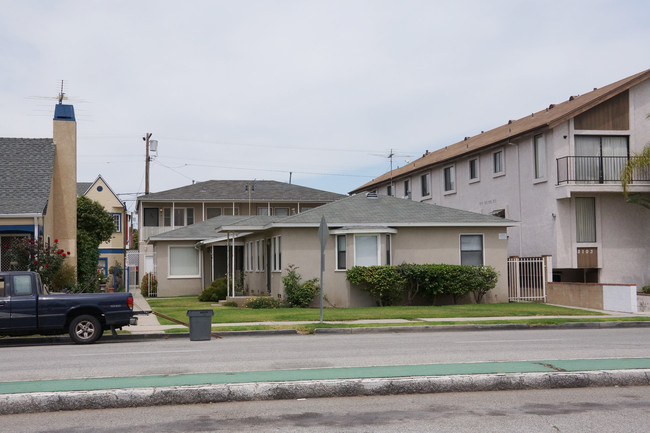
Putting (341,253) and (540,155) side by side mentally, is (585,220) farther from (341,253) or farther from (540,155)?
(341,253)

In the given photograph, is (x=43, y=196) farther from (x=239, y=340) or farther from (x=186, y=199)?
(x=186, y=199)

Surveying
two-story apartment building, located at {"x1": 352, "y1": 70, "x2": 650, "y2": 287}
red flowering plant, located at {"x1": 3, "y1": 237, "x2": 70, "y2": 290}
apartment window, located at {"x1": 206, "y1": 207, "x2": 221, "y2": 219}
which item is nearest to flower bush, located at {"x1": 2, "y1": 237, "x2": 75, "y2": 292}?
red flowering plant, located at {"x1": 3, "y1": 237, "x2": 70, "y2": 290}

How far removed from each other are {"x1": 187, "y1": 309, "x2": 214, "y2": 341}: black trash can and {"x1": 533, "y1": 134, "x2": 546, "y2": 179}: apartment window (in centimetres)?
1854

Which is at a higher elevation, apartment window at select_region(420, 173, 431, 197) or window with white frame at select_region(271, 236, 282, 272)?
apartment window at select_region(420, 173, 431, 197)

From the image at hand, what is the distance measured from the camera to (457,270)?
26.8 metres

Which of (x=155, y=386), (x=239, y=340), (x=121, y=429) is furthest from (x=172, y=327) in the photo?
(x=121, y=429)

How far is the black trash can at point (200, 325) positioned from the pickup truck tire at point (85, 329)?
2.10 metres

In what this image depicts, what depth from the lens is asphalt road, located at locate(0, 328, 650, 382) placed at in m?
11.2

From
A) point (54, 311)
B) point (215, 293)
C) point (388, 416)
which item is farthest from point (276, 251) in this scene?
point (388, 416)

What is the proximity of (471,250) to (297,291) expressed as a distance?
732 cm

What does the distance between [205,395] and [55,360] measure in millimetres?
5401

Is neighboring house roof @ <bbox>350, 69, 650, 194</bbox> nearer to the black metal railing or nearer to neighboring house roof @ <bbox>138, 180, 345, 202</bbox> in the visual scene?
the black metal railing

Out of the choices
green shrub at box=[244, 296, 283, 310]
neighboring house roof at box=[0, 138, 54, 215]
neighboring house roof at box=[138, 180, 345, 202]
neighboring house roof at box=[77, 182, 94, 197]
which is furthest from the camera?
neighboring house roof at box=[77, 182, 94, 197]

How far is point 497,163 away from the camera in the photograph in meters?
34.7
